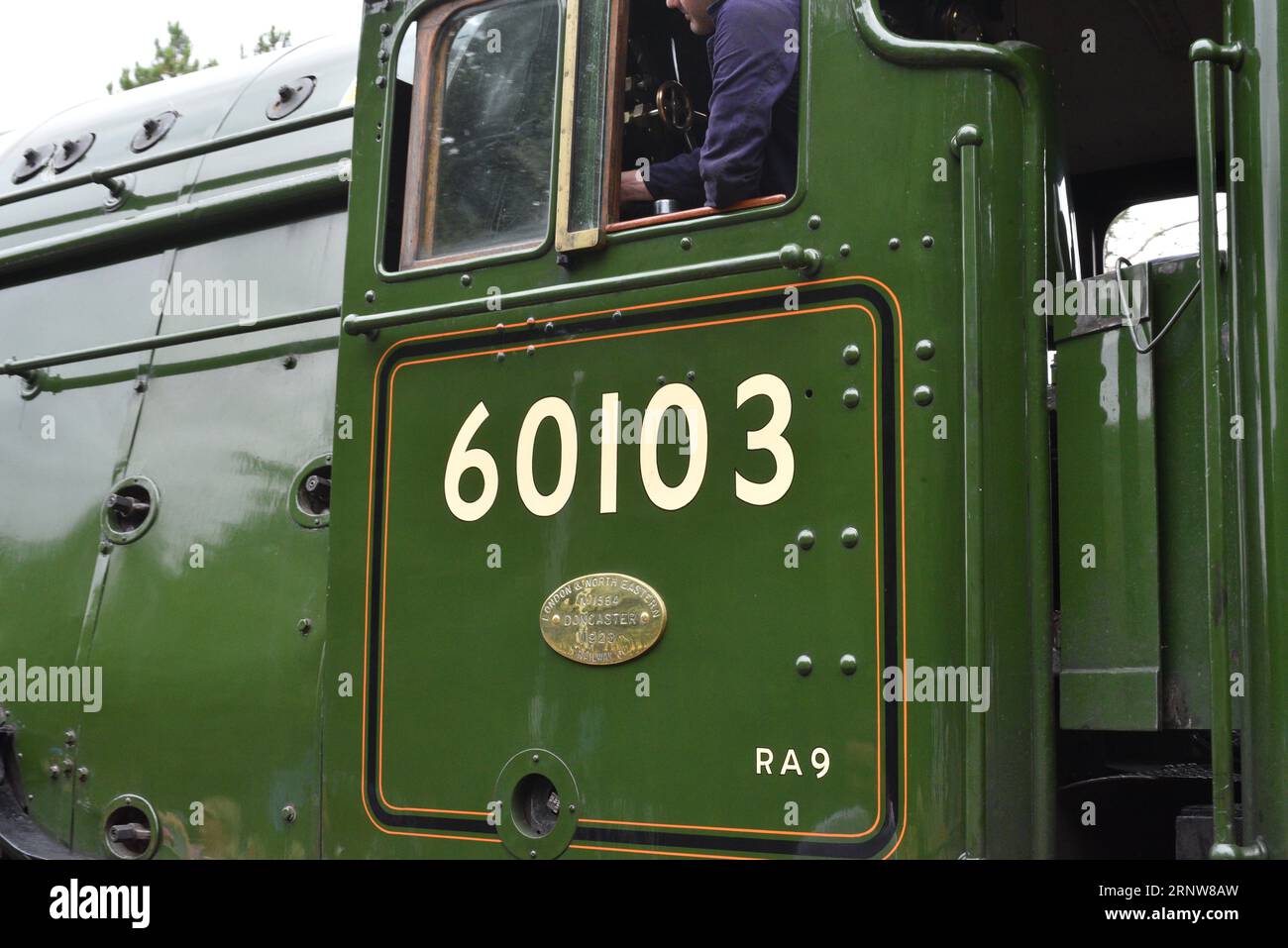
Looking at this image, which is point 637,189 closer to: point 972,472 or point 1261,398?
point 972,472

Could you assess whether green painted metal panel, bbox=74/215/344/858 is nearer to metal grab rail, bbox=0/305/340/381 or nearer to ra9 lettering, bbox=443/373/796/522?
metal grab rail, bbox=0/305/340/381

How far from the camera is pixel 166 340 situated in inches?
154

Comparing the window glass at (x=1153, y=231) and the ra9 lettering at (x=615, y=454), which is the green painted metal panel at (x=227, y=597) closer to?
the ra9 lettering at (x=615, y=454)

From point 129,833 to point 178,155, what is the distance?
6.45ft

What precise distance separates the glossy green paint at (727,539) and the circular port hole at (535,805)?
0.06 meters

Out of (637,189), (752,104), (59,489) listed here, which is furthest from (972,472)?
(59,489)

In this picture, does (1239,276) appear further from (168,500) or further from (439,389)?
(168,500)

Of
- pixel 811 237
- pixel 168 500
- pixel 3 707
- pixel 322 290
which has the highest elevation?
pixel 322 290

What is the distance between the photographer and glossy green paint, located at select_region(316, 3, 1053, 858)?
240 cm

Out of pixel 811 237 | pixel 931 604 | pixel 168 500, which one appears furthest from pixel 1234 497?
pixel 168 500

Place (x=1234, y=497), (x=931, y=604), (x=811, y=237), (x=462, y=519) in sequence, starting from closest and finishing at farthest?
(x=1234, y=497)
(x=931, y=604)
(x=811, y=237)
(x=462, y=519)

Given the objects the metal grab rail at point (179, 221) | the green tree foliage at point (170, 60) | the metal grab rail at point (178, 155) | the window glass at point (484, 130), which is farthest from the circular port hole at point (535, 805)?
the green tree foliage at point (170, 60)

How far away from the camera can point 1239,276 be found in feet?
7.28

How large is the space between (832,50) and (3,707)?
112 inches
